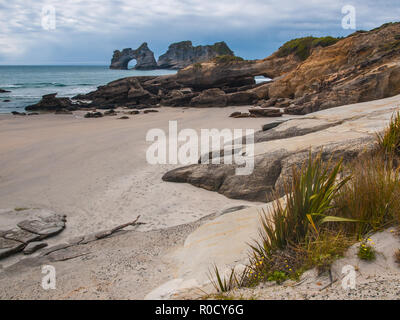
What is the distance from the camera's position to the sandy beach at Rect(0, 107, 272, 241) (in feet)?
21.6

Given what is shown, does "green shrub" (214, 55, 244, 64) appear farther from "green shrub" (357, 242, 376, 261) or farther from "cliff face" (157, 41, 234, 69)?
"cliff face" (157, 41, 234, 69)

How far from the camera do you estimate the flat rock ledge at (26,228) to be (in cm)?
517

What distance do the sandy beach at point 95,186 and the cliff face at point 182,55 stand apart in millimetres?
107429

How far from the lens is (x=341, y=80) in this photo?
54.1 ft

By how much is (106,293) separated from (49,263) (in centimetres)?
161

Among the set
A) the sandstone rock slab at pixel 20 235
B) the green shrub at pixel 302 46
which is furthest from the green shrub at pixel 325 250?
the green shrub at pixel 302 46

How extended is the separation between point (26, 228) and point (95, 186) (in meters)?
2.67

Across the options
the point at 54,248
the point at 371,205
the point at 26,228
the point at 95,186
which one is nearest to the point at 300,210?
the point at 371,205

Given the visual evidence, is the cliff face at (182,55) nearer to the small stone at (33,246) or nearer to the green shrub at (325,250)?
the small stone at (33,246)

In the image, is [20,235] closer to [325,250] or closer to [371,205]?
[325,250]

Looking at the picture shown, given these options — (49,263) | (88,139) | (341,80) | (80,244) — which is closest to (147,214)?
(80,244)

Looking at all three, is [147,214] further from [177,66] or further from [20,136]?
[177,66]

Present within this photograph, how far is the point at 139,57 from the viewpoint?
441ft

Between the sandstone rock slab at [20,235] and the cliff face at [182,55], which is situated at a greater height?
the cliff face at [182,55]
